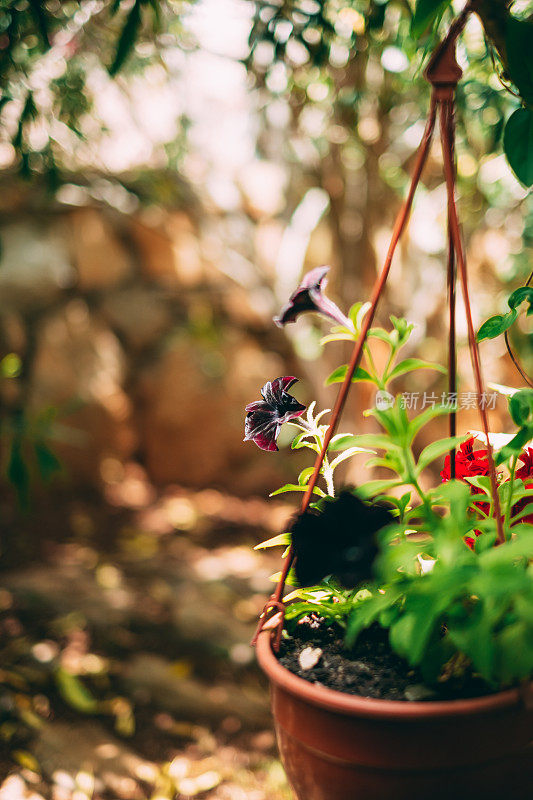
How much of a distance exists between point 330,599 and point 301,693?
0.24m

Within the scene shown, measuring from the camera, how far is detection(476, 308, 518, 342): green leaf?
2.71ft

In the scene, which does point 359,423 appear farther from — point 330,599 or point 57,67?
point 57,67

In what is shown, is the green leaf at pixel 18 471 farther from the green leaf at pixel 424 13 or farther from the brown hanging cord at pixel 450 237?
the green leaf at pixel 424 13

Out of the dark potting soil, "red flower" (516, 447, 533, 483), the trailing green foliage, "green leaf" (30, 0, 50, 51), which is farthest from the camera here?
"green leaf" (30, 0, 50, 51)

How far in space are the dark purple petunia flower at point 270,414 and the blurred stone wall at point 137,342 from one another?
2641 millimetres

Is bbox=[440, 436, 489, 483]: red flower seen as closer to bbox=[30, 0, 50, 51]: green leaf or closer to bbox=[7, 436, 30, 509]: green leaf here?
bbox=[30, 0, 50, 51]: green leaf

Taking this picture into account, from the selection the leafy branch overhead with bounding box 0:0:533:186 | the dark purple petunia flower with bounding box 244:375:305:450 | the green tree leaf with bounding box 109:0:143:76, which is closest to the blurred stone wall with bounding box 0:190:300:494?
the leafy branch overhead with bounding box 0:0:533:186

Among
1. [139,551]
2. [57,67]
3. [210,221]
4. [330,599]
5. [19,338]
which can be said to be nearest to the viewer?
[330,599]

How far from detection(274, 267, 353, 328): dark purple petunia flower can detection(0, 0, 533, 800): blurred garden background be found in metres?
0.35

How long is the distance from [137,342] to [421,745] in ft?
10.7

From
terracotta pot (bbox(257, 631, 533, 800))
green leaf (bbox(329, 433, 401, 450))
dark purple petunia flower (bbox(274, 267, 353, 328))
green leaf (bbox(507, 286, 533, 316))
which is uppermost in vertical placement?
green leaf (bbox(507, 286, 533, 316))

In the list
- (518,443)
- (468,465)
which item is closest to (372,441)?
(518,443)

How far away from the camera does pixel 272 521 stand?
11.4 ft

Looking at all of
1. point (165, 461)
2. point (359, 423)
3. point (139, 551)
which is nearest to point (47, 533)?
point (139, 551)
